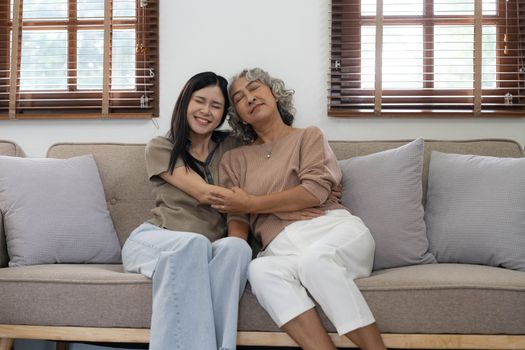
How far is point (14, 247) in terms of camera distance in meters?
2.14

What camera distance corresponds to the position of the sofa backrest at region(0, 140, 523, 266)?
2436 mm

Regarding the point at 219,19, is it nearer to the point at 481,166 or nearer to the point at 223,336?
the point at 481,166

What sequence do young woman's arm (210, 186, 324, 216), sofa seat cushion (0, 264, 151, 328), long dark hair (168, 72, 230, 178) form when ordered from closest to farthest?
1. sofa seat cushion (0, 264, 151, 328)
2. young woman's arm (210, 186, 324, 216)
3. long dark hair (168, 72, 230, 178)

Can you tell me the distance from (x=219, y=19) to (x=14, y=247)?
4.26 feet

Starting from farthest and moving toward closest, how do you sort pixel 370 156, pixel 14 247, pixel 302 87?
pixel 302 87, pixel 370 156, pixel 14 247

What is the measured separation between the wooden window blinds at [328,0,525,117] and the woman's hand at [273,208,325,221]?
2.29ft

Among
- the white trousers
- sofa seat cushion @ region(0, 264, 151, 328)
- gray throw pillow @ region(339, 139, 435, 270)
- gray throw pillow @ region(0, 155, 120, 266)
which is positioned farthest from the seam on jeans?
gray throw pillow @ region(339, 139, 435, 270)

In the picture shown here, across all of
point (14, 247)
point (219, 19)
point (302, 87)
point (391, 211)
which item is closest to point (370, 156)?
point (391, 211)

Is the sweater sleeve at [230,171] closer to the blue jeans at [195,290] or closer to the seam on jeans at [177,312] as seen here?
the blue jeans at [195,290]

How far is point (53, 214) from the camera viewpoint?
2.22m

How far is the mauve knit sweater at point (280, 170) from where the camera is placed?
212 cm

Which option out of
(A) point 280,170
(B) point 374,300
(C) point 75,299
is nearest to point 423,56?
(A) point 280,170

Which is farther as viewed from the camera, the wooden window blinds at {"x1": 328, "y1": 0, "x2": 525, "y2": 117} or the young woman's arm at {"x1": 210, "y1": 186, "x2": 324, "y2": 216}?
the wooden window blinds at {"x1": 328, "y1": 0, "x2": 525, "y2": 117}

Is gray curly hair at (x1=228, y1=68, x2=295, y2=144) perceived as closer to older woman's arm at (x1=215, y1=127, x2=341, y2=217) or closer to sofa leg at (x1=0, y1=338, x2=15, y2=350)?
older woman's arm at (x1=215, y1=127, x2=341, y2=217)
